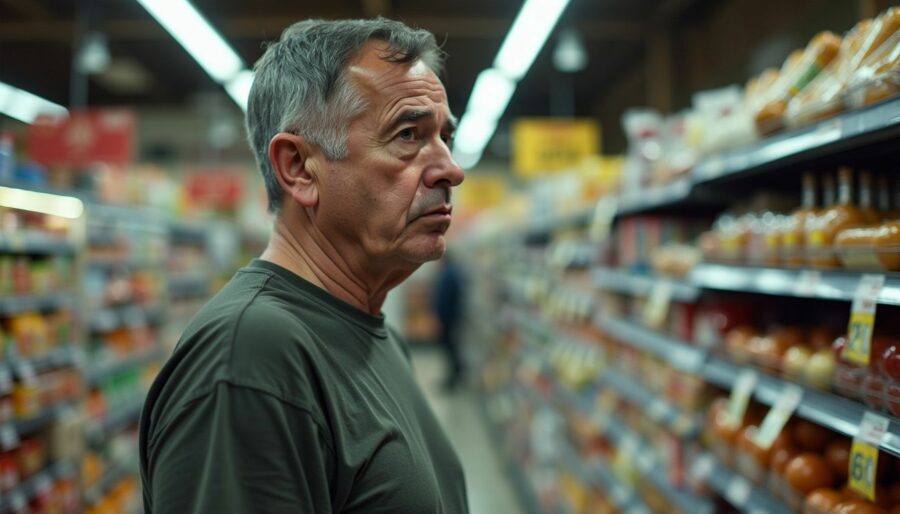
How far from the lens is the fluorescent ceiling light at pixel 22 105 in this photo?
11102mm

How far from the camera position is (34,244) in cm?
363

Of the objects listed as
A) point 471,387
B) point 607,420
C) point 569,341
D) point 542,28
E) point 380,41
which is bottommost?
point 471,387

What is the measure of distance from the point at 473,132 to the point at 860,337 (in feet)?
40.7

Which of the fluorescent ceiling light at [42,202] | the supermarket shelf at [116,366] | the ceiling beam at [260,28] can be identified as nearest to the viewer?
the fluorescent ceiling light at [42,202]

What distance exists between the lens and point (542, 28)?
6.64m

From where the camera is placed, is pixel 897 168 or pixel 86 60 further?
pixel 86 60

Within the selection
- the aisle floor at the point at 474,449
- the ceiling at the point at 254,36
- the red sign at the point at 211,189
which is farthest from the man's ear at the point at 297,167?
the red sign at the point at 211,189

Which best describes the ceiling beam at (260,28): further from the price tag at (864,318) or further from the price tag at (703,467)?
the price tag at (864,318)

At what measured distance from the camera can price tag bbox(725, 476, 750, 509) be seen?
2.04 metres

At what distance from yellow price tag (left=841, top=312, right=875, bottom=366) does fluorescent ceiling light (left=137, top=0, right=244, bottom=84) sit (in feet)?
18.3

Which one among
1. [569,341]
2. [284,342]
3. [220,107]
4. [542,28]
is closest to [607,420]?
[569,341]

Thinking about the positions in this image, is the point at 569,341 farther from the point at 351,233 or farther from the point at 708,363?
the point at 351,233

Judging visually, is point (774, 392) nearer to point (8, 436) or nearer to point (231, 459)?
point (231, 459)

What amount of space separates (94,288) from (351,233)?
12.8 feet
